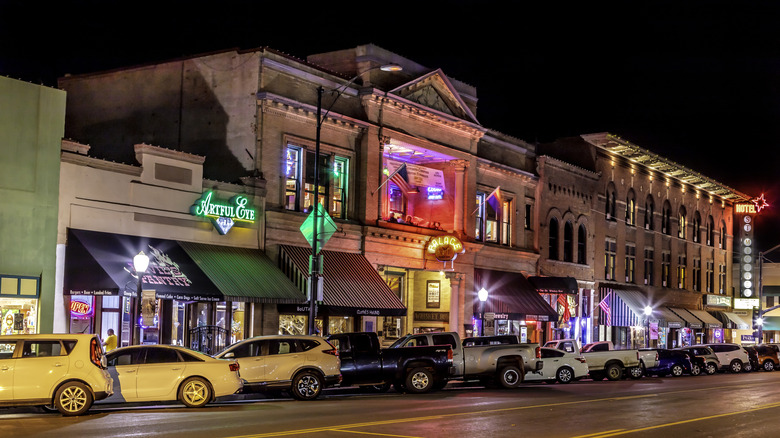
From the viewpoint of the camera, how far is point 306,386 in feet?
81.5

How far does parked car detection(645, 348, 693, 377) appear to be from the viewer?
→ 42.6 meters

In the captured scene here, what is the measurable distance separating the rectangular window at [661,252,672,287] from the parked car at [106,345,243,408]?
156 feet

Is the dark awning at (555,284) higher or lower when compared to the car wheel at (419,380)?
higher

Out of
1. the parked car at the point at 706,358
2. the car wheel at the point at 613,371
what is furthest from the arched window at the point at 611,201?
the car wheel at the point at 613,371

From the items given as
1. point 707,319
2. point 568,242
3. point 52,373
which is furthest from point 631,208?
point 52,373

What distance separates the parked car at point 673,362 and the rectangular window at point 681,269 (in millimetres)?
24274

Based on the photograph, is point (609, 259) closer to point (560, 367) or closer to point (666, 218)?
point (666, 218)

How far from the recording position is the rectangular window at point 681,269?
66812 millimetres

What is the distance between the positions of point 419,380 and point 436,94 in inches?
667

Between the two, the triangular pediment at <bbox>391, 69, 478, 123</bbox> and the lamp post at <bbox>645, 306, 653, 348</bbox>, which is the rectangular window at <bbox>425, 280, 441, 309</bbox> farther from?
the lamp post at <bbox>645, 306, 653, 348</bbox>

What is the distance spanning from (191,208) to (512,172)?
20817 millimetres

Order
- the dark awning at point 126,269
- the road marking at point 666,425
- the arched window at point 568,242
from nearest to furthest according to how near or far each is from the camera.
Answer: the road marking at point 666,425 → the dark awning at point 126,269 → the arched window at point 568,242

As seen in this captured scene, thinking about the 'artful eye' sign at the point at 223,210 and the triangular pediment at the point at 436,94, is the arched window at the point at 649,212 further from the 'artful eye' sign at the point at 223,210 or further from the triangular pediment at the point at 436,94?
the 'artful eye' sign at the point at 223,210

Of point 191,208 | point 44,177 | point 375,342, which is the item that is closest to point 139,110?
point 191,208
